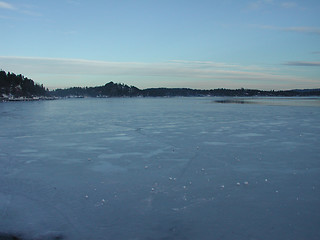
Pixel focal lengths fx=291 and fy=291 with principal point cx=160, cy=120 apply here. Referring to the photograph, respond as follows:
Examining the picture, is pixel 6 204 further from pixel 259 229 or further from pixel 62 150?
pixel 62 150

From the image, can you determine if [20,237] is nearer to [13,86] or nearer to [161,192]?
[161,192]

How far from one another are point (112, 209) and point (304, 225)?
12.7 ft

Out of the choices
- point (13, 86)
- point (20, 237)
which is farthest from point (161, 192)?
point (13, 86)

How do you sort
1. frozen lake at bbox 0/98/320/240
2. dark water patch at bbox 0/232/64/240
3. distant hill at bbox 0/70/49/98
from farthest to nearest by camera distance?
distant hill at bbox 0/70/49/98
frozen lake at bbox 0/98/320/240
dark water patch at bbox 0/232/64/240

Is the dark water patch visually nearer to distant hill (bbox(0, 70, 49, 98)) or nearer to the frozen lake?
the frozen lake

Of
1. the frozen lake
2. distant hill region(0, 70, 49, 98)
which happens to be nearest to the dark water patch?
the frozen lake

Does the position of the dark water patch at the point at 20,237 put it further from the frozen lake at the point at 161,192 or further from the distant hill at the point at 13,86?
the distant hill at the point at 13,86

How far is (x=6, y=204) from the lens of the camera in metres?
6.66

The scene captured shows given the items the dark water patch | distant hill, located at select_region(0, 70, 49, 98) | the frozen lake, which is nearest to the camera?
the dark water patch

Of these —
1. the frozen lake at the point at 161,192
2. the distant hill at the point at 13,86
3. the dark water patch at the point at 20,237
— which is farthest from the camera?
the distant hill at the point at 13,86

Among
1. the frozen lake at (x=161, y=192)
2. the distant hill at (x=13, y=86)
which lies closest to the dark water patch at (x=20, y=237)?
the frozen lake at (x=161, y=192)

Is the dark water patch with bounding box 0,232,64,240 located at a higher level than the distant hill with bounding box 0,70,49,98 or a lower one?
lower

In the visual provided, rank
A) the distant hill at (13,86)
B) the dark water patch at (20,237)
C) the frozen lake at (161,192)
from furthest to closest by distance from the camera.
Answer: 1. the distant hill at (13,86)
2. the frozen lake at (161,192)
3. the dark water patch at (20,237)

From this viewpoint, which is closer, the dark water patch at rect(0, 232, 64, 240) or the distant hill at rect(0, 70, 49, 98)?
the dark water patch at rect(0, 232, 64, 240)
